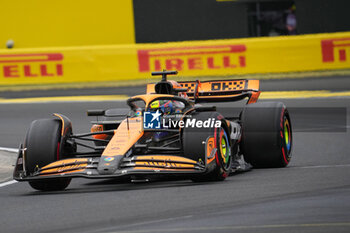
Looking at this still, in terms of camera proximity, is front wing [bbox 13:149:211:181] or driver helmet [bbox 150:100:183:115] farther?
driver helmet [bbox 150:100:183:115]

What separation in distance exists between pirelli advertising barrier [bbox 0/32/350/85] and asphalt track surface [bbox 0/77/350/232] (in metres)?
Result: 9.76

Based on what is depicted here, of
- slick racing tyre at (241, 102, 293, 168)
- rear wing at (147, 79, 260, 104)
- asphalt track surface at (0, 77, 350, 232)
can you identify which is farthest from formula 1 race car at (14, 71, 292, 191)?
rear wing at (147, 79, 260, 104)

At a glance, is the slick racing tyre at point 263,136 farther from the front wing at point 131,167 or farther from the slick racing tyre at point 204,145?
the front wing at point 131,167

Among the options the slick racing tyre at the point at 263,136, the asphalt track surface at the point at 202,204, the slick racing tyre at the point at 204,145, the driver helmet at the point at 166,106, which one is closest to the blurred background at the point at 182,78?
the asphalt track surface at the point at 202,204

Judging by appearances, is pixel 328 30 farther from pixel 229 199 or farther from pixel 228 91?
pixel 229 199

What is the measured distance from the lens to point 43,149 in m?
9.51

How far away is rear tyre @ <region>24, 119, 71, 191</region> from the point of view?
31.1ft

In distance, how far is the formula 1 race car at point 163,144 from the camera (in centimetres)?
902

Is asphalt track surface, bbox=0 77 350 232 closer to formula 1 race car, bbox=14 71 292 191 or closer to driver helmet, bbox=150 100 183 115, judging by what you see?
formula 1 race car, bbox=14 71 292 191

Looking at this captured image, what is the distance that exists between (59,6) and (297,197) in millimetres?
18625

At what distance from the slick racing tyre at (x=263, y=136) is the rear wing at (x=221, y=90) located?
1054 millimetres

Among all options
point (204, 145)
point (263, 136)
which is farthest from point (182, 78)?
point (204, 145)

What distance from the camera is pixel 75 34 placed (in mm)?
25625

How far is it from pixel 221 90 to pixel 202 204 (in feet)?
14.1
